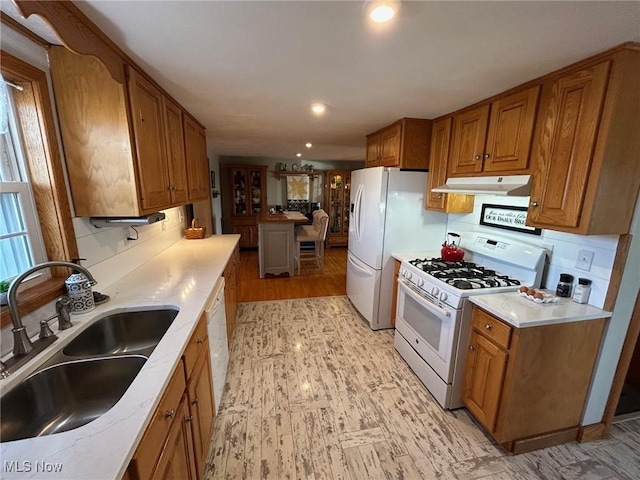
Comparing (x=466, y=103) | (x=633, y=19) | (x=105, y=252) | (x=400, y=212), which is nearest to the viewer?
(x=633, y=19)

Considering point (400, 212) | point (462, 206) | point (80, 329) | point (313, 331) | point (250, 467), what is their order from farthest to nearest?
point (313, 331), point (400, 212), point (462, 206), point (250, 467), point (80, 329)

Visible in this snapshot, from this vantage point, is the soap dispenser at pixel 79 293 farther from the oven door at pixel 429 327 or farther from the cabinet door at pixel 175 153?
the oven door at pixel 429 327

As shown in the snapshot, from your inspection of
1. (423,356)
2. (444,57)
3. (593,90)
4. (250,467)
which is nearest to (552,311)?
(423,356)

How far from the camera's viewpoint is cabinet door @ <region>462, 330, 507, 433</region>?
1.58m

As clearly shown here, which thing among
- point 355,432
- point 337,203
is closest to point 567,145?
point 355,432

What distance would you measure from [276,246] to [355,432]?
3.14 metres

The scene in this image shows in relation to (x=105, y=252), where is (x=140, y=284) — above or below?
below

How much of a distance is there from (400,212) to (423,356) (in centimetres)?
134

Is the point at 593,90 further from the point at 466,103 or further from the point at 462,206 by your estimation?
the point at 462,206

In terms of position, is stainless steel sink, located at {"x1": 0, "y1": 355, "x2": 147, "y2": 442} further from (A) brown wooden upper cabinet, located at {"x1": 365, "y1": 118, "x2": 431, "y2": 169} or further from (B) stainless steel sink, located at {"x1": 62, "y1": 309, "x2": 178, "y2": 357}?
(A) brown wooden upper cabinet, located at {"x1": 365, "y1": 118, "x2": 431, "y2": 169}

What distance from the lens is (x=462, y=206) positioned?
95.9 inches

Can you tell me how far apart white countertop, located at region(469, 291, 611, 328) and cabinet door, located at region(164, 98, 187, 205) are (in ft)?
7.42

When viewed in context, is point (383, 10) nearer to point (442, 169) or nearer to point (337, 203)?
point (442, 169)

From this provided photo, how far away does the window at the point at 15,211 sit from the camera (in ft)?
3.89
